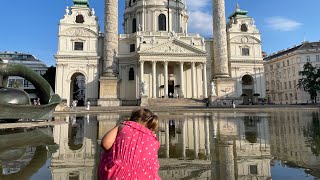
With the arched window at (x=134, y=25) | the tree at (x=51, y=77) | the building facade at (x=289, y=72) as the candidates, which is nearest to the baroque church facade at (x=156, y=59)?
the arched window at (x=134, y=25)

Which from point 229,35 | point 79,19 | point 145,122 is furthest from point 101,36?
point 145,122

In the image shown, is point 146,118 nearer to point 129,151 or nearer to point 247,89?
point 129,151

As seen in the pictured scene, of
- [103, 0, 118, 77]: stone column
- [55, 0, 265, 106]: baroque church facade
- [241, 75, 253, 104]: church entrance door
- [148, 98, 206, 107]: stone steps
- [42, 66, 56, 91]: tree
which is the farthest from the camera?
[42, 66, 56, 91]: tree

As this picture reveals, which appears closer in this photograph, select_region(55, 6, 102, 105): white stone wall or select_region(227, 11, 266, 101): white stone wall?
select_region(55, 6, 102, 105): white stone wall

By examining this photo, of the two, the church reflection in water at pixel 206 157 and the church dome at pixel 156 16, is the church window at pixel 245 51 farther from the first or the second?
the church reflection in water at pixel 206 157

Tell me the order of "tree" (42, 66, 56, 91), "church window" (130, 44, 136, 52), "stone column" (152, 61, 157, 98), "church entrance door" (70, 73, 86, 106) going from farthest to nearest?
"tree" (42, 66, 56, 91), "church window" (130, 44, 136, 52), "church entrance door" (70, 73, 86, 106), "stone column" (152, 61, 157, 98)

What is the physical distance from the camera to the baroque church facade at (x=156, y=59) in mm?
46562

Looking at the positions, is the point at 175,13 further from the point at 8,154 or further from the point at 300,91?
the point at 8,154

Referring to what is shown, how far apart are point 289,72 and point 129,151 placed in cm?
7655

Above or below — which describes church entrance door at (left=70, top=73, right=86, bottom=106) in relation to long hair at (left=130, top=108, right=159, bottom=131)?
above

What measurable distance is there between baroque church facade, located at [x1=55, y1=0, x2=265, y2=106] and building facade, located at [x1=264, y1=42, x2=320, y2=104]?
20.2 meters

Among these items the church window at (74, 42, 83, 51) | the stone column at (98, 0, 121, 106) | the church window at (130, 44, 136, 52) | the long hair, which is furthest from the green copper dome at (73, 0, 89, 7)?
the long hair

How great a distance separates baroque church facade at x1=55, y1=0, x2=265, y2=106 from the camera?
153 feet

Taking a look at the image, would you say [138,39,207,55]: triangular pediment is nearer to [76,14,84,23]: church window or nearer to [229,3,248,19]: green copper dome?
[76,14,84,23]: church window
